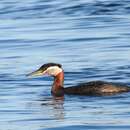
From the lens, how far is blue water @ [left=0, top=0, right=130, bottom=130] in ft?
64.0

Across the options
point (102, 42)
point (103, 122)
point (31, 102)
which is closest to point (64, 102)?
point (31, 102)

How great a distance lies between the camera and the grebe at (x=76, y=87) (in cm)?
2309

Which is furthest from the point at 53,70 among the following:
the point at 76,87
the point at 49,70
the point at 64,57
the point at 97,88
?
the point at 64,57

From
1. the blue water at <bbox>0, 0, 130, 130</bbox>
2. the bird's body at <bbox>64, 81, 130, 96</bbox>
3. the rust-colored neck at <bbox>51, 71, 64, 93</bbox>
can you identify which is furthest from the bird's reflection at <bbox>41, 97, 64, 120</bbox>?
the rust-colored neck at <bbox>51, 71, 64, 93</bbox>

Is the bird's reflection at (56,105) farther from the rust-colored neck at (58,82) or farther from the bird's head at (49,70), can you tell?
the bird's head at (49,70)

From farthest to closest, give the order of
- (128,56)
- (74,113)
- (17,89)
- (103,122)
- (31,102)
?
(128,56) < (17,89) < (31,102) < (74,113) < (103,122)

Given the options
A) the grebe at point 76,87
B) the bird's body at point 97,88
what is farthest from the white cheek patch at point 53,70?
the bird's body at point 97,88

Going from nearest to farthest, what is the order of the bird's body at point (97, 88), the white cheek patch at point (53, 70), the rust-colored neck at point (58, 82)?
the bird's body at point (97, 88), the rust-colored neck at point (58, 82), the white cheek patch at point (53, 70)

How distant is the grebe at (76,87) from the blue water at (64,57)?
255mm

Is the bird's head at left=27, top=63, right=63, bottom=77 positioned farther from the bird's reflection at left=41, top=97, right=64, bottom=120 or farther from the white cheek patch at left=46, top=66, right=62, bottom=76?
the bird's reflection at left=41, top=97, right=64, bottom=120

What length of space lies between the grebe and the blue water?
0.84 ft

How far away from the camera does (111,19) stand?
37.8 meters

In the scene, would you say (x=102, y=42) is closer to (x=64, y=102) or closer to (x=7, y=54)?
(x=7, y=54)

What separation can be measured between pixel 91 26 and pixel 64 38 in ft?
10.6
